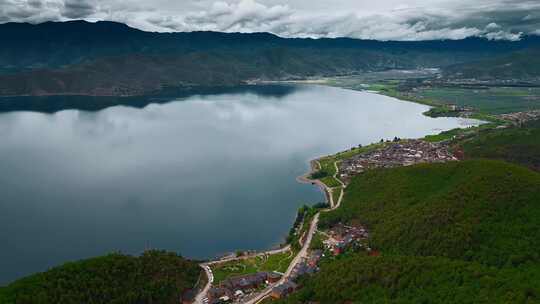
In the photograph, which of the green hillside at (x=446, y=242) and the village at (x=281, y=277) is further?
the village at (x=281, y=277)

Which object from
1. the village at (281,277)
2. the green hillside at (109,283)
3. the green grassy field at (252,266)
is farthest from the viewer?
the green grassy field at (252,266)

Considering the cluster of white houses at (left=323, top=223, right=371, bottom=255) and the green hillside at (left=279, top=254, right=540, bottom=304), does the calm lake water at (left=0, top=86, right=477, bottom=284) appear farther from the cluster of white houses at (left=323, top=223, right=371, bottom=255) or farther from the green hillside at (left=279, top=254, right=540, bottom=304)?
the green hillside at (left=279, top=254, right=540, bottom=304)

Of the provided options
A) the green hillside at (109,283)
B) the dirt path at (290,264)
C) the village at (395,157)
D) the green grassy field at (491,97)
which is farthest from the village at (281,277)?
the green grassy field at (491,97)

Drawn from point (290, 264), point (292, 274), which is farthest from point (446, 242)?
point (290, 264)

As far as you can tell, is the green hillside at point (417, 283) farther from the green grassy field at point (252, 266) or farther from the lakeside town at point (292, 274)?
the green grassy field at point (252, 266)

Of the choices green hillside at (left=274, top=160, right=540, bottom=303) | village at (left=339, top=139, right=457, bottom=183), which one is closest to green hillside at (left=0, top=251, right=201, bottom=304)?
green hillside at (left=274, top=160, right=540, bottom=303)

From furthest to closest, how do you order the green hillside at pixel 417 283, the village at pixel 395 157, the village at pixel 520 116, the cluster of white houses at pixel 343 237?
the village at pixel 520 116 < the village at pixel 395 157 < the cluster of white houses at pixel 343 237 < the green hillside at pixel 417 283

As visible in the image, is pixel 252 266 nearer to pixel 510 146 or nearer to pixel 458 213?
pixel 458 213

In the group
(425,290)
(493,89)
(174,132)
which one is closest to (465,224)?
(425,290)

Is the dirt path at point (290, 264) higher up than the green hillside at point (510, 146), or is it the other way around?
the green hillside at point (510, 146)
